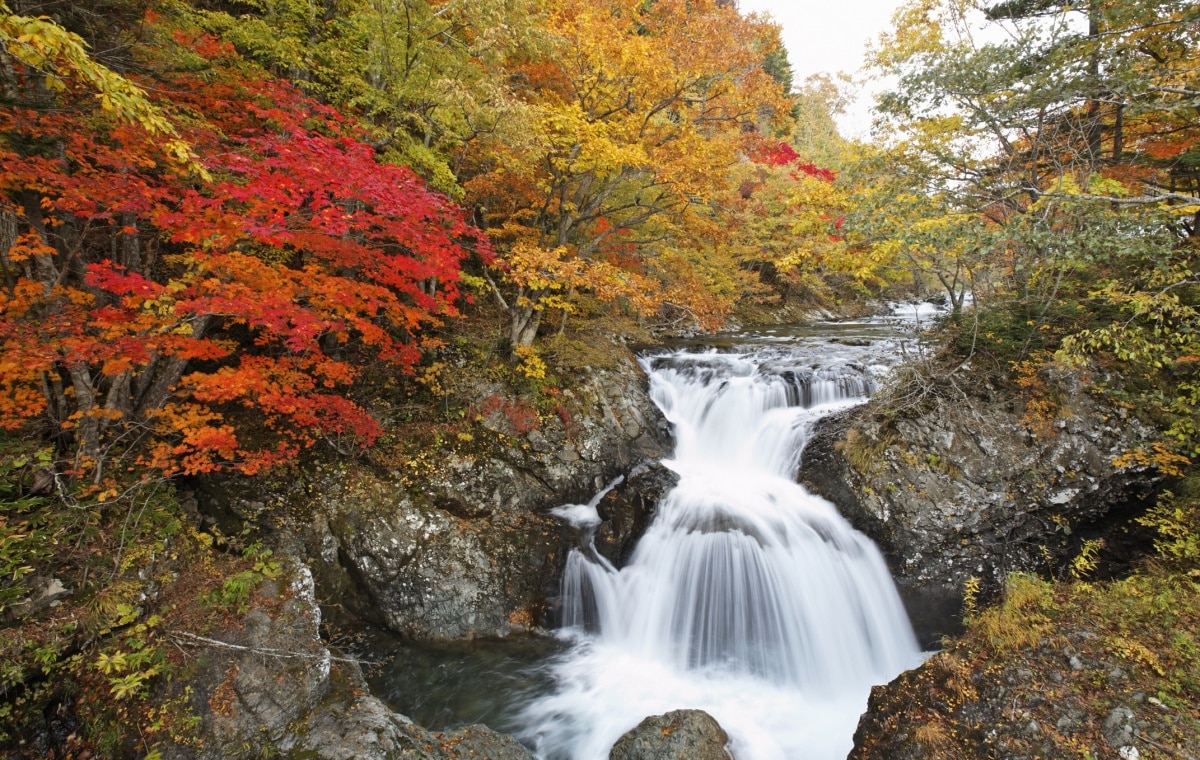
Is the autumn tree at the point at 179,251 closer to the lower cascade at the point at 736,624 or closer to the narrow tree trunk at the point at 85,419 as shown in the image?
the narrow tree trunk at the point at 85,419

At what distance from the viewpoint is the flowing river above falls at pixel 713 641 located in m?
5.88

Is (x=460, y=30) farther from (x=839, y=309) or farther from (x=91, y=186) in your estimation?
(x=839, y=309)

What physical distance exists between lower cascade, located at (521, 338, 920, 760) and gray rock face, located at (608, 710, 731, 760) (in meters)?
0.59

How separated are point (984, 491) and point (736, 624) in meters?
4.38

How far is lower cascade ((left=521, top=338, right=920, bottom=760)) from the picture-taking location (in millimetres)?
5895

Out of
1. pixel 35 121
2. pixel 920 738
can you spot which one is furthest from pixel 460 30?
pixel 920 738

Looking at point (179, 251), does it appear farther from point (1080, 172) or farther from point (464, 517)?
point (1080, 172)

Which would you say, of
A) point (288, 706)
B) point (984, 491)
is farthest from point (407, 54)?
point (984, 491)

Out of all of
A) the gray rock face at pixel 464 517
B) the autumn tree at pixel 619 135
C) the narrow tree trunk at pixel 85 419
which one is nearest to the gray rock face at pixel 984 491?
the gray rock face at pixel 464 517

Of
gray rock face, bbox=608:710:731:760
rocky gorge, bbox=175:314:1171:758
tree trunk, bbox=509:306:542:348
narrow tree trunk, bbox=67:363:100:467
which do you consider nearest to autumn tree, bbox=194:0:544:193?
tree trunk, bbox=509:306:542:348

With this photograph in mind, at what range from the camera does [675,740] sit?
4918mm

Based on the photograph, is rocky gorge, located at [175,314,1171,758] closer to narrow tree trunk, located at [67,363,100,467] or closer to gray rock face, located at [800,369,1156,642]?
gray rock face, located at [800,369,1156,642]

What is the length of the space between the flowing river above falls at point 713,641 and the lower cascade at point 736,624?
19 millimetres

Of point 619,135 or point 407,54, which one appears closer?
point 407,54
